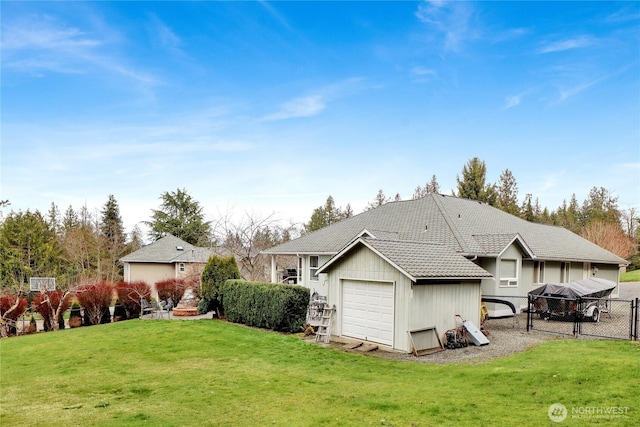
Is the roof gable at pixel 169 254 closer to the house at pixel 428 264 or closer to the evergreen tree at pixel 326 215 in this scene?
the house at pixel 428 264

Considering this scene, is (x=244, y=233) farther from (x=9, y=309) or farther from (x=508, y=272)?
(x=508, y=272)

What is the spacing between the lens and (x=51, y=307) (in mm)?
18906

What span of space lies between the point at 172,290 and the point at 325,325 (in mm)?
13321

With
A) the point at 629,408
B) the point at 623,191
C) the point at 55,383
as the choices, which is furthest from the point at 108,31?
the point at 623,191

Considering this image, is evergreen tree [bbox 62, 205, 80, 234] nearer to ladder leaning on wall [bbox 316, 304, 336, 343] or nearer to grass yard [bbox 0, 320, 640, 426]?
grass yard [bbox 0, 320, 640, 426]

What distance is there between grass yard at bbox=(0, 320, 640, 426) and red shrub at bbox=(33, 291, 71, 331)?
20.0 ft

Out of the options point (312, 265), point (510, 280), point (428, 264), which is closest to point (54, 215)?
point (312, 265)

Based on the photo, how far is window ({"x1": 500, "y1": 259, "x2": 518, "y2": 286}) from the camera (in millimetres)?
18094

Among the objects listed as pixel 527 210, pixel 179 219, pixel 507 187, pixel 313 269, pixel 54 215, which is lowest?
pixel 313 269

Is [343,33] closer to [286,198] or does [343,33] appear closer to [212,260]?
[212,260]

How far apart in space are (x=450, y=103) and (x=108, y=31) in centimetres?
1693

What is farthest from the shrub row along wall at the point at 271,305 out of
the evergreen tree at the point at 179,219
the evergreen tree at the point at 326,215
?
the evergreen tree at the point at 326,215

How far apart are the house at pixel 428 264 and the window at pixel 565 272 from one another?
6 cm

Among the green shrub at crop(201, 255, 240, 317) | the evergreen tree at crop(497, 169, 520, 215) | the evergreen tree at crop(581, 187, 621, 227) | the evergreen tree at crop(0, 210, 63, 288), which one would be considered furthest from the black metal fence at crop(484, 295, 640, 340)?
the evergreen tree at crop(581, 187, 621, 227)
